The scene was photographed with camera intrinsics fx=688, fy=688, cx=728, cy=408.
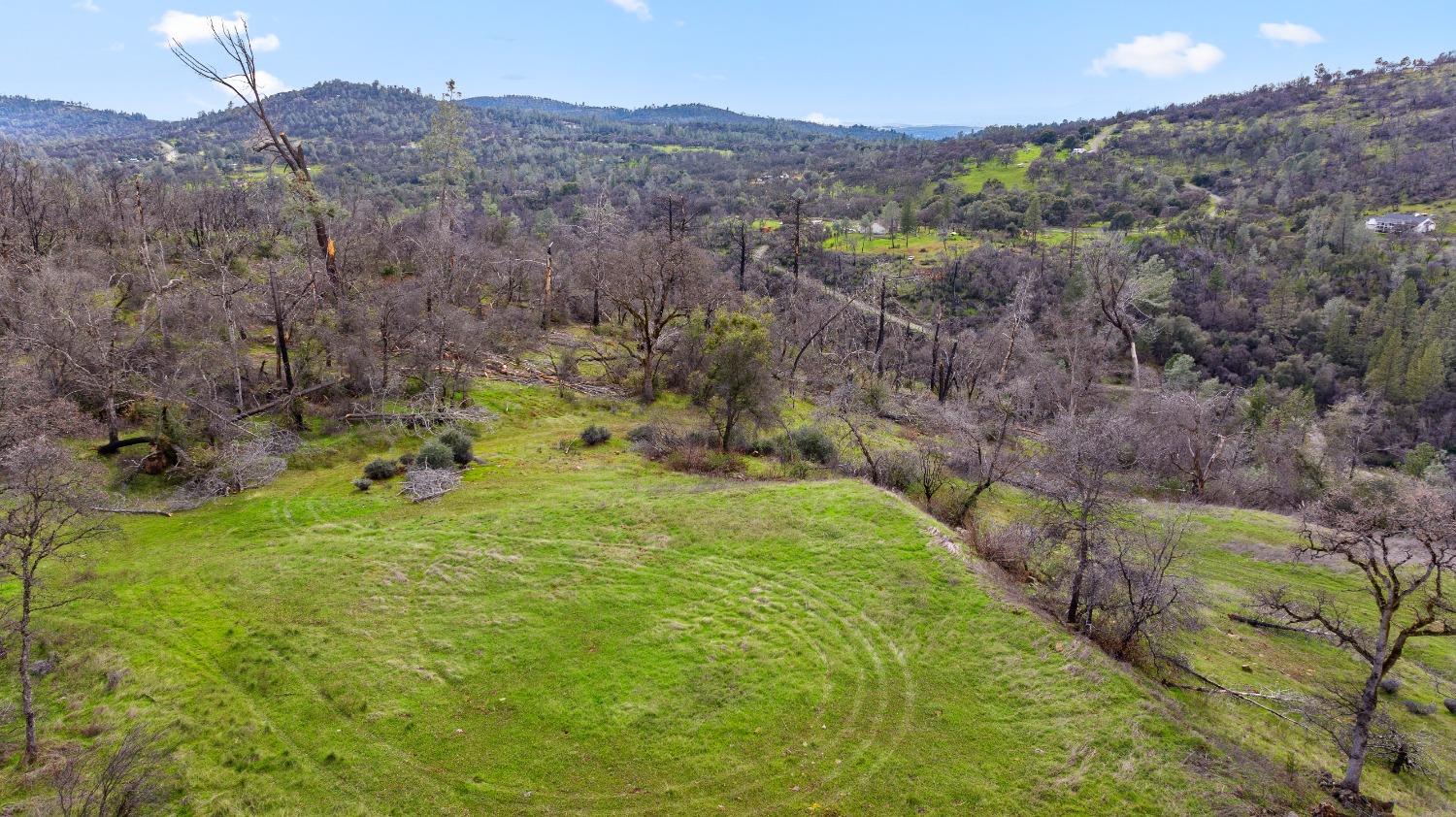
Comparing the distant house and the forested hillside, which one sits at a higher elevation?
the distant house

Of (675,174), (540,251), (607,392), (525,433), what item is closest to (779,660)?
(525,433)

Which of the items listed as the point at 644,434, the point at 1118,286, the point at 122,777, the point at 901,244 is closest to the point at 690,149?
the point at 901,244

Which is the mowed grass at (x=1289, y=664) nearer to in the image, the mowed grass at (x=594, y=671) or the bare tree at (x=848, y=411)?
the mowed grass at (x=594, y=671)

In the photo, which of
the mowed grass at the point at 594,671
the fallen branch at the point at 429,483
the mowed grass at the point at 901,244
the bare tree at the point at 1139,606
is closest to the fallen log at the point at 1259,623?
the bare tree at the point at 1139,606

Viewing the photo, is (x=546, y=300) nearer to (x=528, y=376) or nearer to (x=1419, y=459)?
(x=528, y=376)

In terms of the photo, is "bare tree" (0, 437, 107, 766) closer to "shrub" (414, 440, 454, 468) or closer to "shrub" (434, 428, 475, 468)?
"shrub" (414, 440, 454, 468)

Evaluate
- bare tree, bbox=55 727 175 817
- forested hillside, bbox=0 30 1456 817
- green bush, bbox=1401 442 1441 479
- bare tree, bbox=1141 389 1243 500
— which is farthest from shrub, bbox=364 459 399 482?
green bush, bbox=1401 442 1441 479

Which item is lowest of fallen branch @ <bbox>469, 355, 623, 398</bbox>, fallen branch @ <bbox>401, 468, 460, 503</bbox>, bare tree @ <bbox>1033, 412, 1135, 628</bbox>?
fallen branch @ <bbox>401, 468, 460, 503</bbox>
